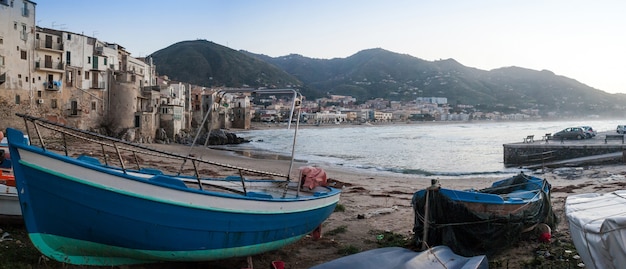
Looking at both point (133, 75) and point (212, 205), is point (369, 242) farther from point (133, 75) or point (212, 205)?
point (133, 75)

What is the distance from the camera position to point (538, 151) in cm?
3009

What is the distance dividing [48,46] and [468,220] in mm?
37181

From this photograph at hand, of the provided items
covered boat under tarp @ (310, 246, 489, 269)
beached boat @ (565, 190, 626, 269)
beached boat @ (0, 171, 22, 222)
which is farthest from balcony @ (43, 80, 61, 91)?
beached boat @ (565, 190, 626, 269)

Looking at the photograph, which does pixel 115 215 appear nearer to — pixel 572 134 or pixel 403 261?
pixel 403 261

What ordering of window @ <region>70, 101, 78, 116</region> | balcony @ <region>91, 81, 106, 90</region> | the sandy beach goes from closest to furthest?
the sandy beach, window @ <region>70, 101, 78, 116</region>, balcony @ <region>91, 81, 106, 90</region>

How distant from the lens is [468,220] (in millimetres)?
8148

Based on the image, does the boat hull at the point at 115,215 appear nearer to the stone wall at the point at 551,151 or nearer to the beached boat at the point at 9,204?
the beached boat at the point at 9,204

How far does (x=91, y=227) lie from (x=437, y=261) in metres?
4.69

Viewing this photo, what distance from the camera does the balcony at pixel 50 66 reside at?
33.8m

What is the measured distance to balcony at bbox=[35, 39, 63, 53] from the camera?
34125 millimetres

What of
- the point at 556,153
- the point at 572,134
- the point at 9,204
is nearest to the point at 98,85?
the point at 9,204

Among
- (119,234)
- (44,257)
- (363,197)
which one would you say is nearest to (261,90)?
(119,234)

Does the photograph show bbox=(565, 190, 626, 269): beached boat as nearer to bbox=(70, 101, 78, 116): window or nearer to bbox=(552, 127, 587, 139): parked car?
bbox=(552, 127, 587, 139): parked car

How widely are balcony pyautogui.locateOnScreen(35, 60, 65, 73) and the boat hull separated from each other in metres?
33.7
